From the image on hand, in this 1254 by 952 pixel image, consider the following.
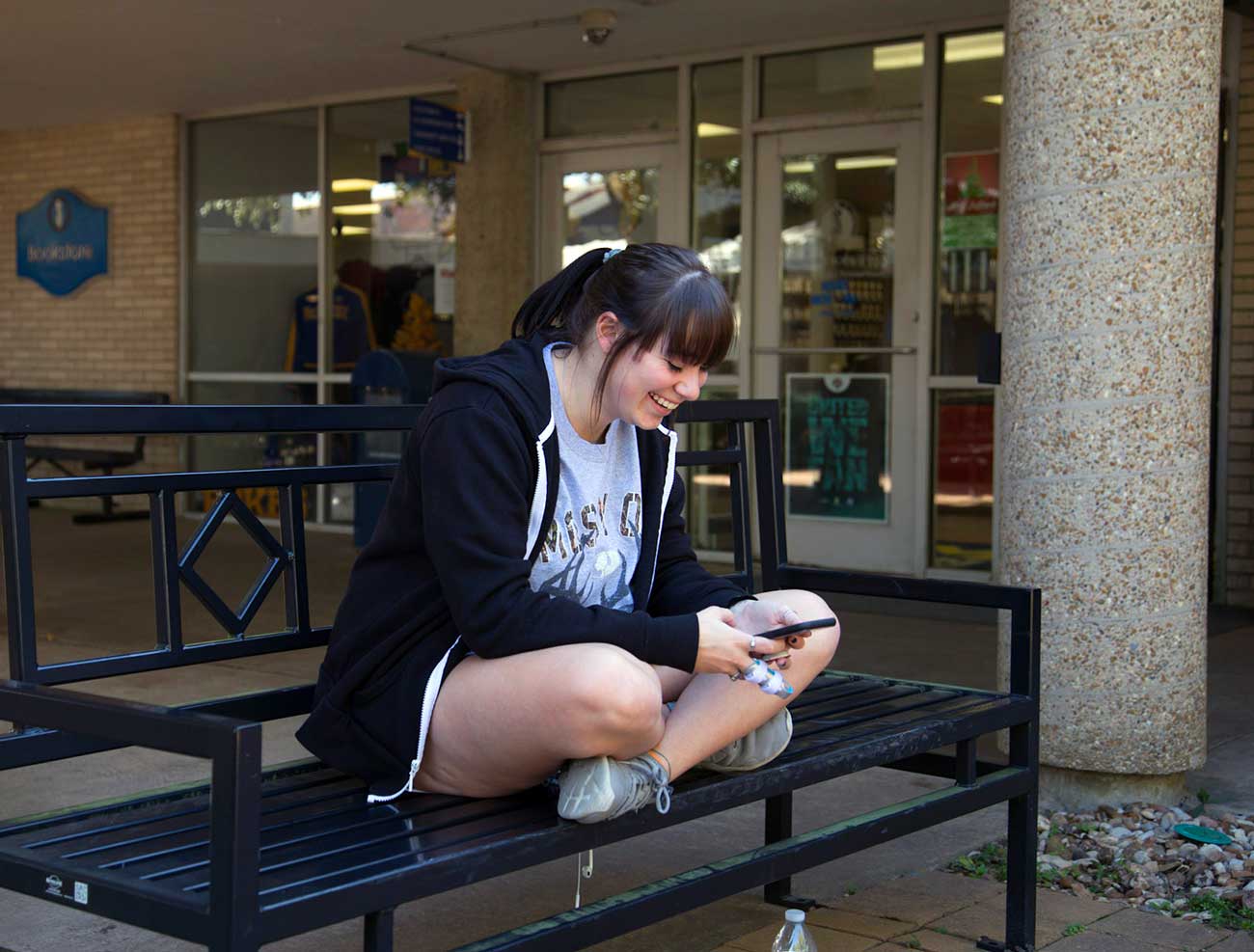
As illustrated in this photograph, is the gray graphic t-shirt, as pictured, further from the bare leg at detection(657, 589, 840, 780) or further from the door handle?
the door handle

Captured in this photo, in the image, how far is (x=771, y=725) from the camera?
2.88 metres

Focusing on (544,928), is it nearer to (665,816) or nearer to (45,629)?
(665,816)

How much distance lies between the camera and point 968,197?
8914mm

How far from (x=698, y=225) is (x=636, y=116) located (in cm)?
86

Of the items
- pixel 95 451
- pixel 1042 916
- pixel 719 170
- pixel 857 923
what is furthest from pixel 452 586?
pixel 95 451

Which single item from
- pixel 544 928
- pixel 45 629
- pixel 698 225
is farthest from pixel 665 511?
pixel 698 225

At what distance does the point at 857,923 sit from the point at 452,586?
5.16 feet

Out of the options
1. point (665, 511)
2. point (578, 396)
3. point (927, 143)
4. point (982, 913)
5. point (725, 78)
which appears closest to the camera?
point (578, 396)

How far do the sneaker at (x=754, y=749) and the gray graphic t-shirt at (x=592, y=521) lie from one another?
351 millimetres

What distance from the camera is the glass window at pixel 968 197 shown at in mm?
8828

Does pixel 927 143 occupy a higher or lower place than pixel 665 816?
higher

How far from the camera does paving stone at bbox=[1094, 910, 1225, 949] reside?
139 inches

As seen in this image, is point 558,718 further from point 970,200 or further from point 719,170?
point 719,170

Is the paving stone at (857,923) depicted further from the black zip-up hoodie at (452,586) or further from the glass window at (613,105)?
the glass window at (613,105)
